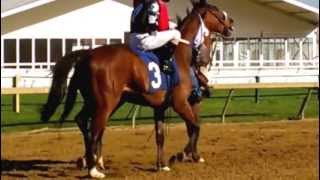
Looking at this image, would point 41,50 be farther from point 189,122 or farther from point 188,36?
point 189,122

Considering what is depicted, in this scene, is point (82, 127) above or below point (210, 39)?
below

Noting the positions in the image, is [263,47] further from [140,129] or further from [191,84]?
[191,84]

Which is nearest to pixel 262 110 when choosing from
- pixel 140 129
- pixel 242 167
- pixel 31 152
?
pixel 140 129

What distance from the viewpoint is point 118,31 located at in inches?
1471

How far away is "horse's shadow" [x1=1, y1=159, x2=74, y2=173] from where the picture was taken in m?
10.8

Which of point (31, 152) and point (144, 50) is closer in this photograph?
point (144, 50)

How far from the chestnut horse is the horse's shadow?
2.38 feet

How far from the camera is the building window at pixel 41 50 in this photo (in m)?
36.6

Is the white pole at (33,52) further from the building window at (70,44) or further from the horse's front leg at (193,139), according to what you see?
the horse's front leg at (193,139)

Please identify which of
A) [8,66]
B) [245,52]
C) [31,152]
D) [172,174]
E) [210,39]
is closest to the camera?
[172,174]

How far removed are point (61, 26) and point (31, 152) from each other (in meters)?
24.2

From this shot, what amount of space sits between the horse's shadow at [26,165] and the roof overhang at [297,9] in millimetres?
27684

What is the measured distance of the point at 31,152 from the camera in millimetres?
13227

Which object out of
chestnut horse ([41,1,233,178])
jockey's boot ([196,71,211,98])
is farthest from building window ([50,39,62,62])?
chestnut horse ([41,1,233,178])
